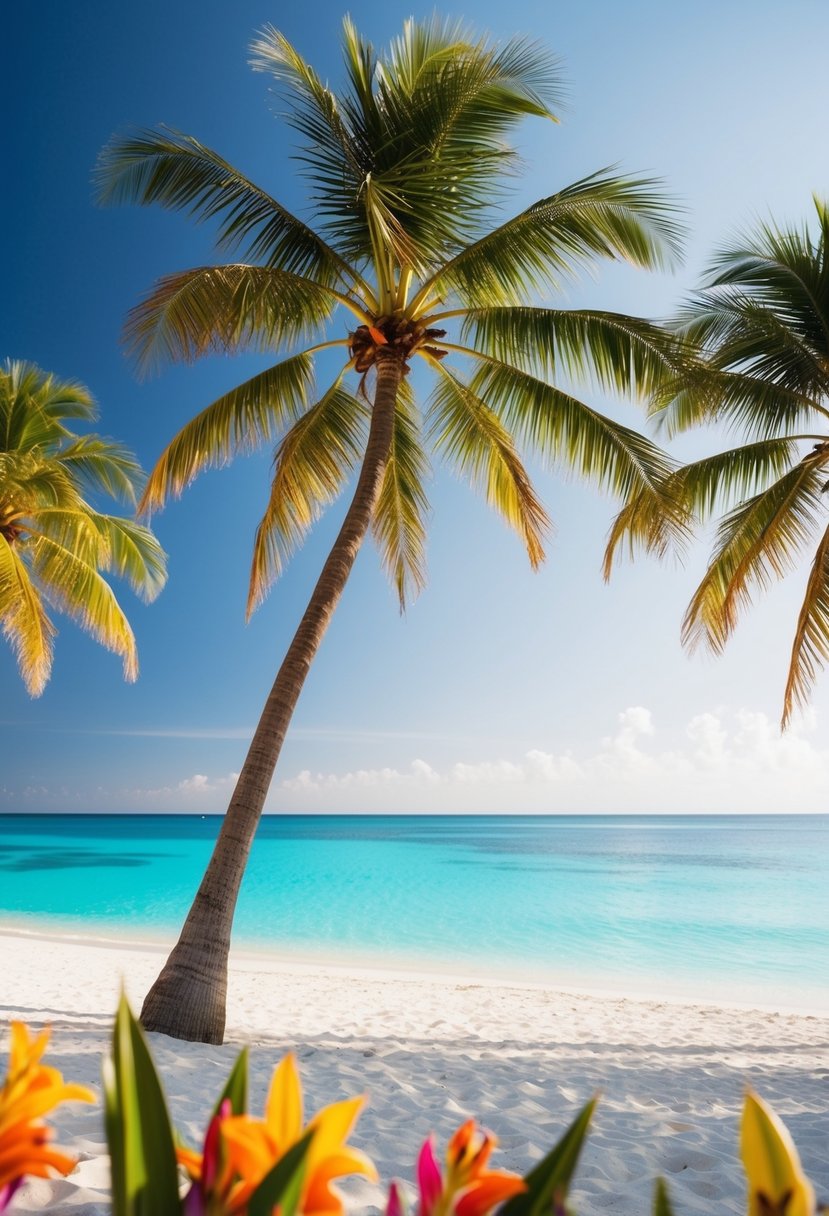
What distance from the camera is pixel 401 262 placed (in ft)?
21.4

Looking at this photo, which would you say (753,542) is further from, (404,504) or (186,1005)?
(186,1005)

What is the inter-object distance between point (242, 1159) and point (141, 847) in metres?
50.5

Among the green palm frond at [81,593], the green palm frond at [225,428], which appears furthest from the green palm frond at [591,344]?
the green palm frond at [81,593]

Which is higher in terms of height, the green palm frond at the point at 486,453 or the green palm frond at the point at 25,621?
the green palm frond at the point at 486,453

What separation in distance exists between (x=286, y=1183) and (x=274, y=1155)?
0.06 metres

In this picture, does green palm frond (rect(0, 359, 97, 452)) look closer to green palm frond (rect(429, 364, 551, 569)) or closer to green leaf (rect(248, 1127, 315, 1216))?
green palm frond (rect(429, 364, 551, 569))

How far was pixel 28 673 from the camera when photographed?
39.9 ft

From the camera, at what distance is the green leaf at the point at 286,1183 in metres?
0.48

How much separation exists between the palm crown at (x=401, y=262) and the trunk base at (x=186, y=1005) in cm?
387

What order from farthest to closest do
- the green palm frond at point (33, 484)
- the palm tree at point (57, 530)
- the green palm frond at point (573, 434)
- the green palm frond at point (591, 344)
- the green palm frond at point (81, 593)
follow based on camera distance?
1. the green palm frond at point (81, 593)
2. the palm tree at point (57, 530)
3. the green palm frond at point (33, 484)
4. the green palm frond at point (573, 434)
5. the green palm frond at point (591, 344)

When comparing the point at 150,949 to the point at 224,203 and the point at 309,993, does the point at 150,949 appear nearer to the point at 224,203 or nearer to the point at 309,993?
the point at 309,993

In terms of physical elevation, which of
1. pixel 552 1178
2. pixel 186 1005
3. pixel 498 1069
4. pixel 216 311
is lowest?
pixel 498 1069

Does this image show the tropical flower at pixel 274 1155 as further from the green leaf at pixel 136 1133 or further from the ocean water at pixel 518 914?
the ocean water at pixel 518 914

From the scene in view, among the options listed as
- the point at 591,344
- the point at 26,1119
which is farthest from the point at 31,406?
the point at 26,1119
